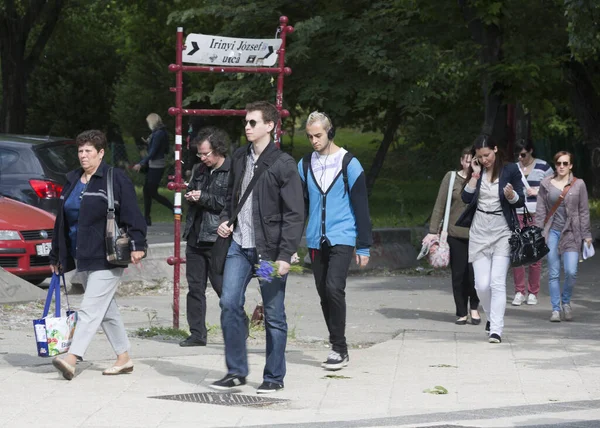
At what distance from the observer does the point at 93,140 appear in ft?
27.7

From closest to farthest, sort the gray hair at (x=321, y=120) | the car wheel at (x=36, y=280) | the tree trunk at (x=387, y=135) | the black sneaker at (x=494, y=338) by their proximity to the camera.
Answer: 1. the gray hair at (x=321, y=120)
2. the black sneaker at (x=494, y=338)
3. the car wheel at (x=36, y=280)
4. the tree trunk at (x=387, y=135)

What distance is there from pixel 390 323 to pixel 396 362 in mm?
2731

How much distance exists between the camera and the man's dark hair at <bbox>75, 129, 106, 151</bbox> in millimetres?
8430

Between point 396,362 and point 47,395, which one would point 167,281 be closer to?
point 396,362

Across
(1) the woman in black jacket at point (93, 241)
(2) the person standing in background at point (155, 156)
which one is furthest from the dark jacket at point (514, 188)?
(2) the person standing in background at point (155, 156)

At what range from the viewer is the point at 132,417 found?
7.03m

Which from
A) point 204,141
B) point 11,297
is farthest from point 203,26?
point 204,141

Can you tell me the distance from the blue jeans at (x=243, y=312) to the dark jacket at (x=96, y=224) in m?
0.81

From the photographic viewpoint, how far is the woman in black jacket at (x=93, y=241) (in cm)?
829

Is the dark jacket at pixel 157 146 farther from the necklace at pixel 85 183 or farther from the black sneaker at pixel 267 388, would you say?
the black sneaker at pixel 267 388

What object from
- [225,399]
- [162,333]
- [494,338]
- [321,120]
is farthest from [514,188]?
[225,399]

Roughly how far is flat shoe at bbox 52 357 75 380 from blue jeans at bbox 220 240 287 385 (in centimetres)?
106

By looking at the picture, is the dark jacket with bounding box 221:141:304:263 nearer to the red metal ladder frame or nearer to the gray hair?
the gray hair

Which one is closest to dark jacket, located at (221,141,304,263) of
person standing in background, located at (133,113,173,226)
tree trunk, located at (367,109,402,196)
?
person standing in background, located at (133,113,173,226)
